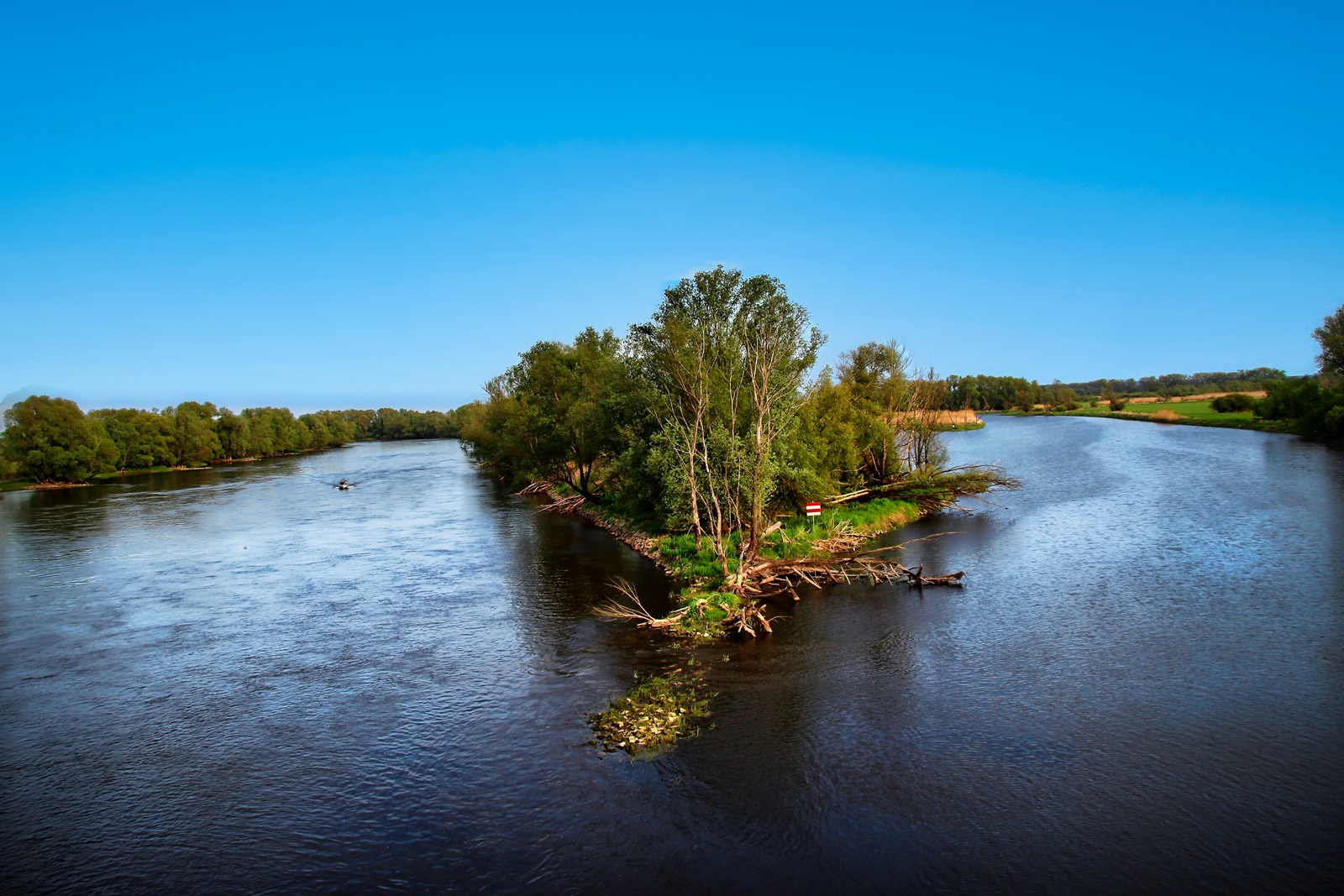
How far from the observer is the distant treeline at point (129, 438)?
3221 inches

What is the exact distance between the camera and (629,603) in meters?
27.0

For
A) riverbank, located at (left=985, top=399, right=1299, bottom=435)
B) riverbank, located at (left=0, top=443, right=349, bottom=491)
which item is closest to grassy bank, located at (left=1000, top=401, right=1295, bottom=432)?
riverbank, located at (left=985, top=399, right=1299, bottom=435)

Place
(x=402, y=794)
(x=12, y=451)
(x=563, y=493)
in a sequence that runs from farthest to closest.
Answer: (x=12, y=451), (x=563, y=493), (x=402, y=794)

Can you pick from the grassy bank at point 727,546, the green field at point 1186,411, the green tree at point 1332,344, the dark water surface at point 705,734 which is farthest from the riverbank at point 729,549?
the green field at point 1186,411

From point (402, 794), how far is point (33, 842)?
6627 mm

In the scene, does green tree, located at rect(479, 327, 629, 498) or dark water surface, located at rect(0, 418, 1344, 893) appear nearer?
dark water surface, located at rect(0, 418, 1344, 893)

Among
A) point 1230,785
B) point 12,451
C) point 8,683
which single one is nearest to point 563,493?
point 8,683

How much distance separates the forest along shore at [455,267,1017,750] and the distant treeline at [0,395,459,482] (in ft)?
231

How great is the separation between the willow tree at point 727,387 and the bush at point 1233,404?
9907 cm

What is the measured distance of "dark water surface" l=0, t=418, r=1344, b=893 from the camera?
12.1m

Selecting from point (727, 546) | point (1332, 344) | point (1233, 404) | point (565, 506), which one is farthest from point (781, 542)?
point (1233, 404)

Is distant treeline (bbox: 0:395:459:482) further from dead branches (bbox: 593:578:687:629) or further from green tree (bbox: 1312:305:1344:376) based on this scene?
green tree (bbox: 1312:305:1344:376)

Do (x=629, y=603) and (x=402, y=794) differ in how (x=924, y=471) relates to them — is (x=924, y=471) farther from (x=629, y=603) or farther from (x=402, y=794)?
(x=402, y=794)

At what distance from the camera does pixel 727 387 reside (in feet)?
103
